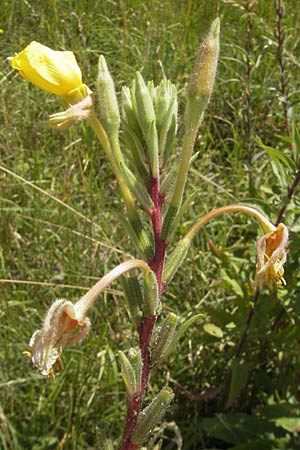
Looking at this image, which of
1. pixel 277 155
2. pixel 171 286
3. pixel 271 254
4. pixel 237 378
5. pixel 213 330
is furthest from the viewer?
pixel 171 286

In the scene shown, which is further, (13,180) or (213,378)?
(13,180)

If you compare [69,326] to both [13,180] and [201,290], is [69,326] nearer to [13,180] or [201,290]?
[201,290]

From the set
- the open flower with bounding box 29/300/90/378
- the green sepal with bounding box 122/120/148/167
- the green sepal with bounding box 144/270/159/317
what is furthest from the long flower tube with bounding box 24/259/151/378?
the green sepal with bounding box 122/120/148/167

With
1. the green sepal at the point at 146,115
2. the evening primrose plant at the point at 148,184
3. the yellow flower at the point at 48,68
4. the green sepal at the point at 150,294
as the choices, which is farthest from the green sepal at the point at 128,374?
the yellow flower at the point at 48,68

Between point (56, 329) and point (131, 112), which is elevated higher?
point (131, 112)

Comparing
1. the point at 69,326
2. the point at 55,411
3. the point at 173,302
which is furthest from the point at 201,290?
the point at 69,326

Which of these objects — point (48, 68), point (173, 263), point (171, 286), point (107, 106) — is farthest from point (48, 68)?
point (171, 286)

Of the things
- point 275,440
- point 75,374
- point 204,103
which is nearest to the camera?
point 204,103

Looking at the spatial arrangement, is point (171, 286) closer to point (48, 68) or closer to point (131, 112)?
point (131, 112)
